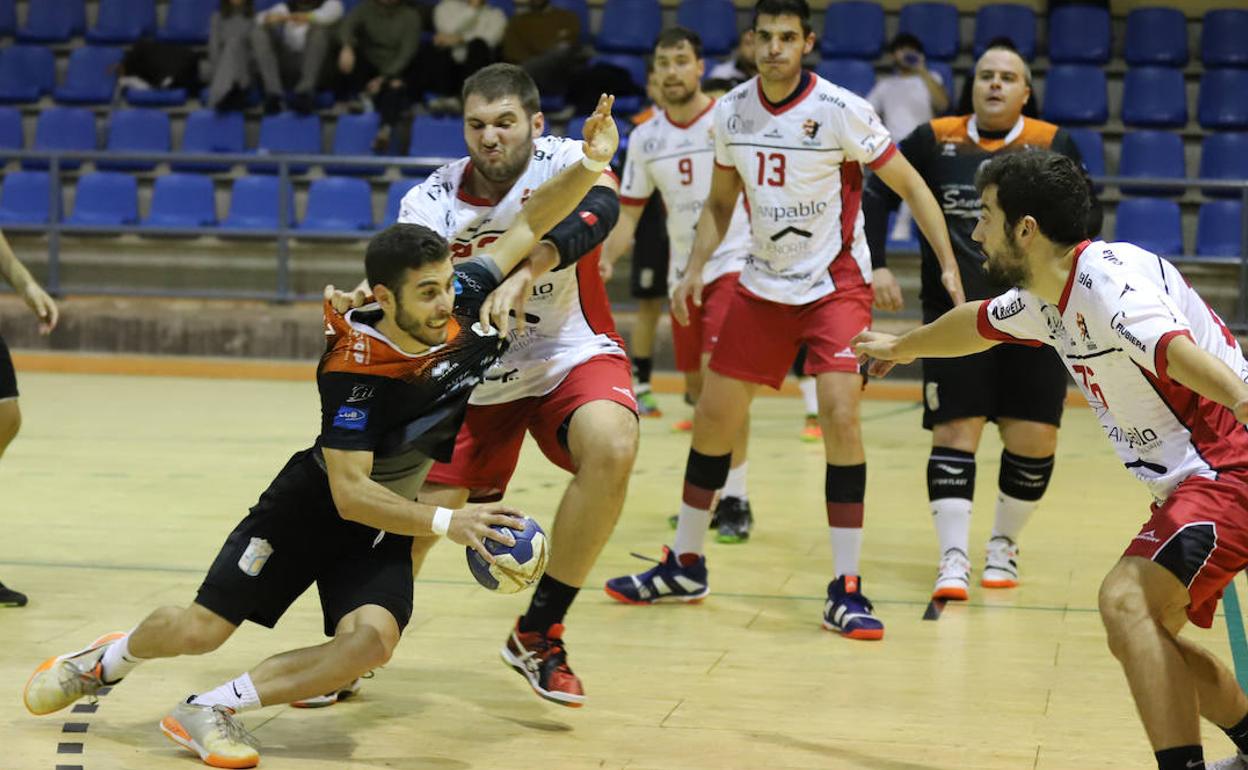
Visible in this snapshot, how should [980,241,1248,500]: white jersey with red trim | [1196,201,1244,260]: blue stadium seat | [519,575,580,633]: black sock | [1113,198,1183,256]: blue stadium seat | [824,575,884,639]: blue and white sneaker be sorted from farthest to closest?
[1113,198,1183,256]: blue stadium seat → [1196,201,1244,260]: blue stadium seat → [824,575,884,639]: blue and white sneaker → [519,575,580,633]: black sock → [980,241,1248,500]: white jersey with red trim

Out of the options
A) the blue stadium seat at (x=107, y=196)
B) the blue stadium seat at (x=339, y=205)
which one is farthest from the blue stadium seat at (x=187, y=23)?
the blue stadium seat at (x=339, y=205)

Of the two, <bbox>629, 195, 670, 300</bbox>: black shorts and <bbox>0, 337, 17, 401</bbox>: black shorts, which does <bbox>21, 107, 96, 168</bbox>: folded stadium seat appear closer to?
<bbox>629, 195, 670, 300</bbox>: black shorts

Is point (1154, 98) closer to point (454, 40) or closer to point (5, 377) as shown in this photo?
point (454, 40)

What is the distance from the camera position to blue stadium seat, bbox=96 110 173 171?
14680mm

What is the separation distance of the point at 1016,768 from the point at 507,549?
4.55 feet

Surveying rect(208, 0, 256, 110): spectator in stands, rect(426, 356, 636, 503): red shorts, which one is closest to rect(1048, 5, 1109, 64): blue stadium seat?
rect(208, 0, 256, 110): spectator in stands

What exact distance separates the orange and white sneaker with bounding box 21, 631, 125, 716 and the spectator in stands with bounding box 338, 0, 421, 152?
1030cm

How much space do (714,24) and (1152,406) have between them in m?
11.5

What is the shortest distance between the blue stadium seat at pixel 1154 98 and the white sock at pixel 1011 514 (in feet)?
27.9

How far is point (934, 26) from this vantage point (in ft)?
47.4

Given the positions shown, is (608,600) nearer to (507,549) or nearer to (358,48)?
(507,549)

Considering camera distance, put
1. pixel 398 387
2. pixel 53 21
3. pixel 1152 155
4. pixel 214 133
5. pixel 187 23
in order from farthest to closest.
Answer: pixel 53 21 < pixel 187 23 < pixel 214 133 < pixel 1152 155 < pixel 398 387

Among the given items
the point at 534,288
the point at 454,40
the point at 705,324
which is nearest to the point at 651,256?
the point at 705,324

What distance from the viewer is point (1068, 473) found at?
877cm
